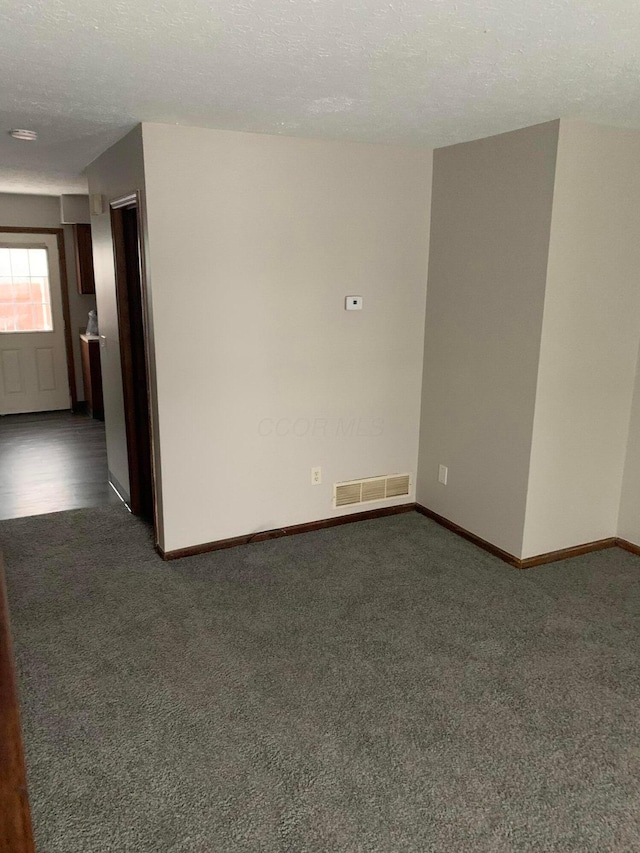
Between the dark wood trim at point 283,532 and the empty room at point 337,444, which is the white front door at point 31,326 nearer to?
the empty room at point 337,444

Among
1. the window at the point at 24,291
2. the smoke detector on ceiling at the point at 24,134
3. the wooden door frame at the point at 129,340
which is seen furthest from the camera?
the window at the point at 24,291

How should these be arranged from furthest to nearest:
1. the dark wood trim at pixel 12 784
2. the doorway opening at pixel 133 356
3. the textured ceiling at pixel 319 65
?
the doorway opening at pixel 133 356, the textured ceiling at pixel 319 65, the dark wood trim at pixel 12 784

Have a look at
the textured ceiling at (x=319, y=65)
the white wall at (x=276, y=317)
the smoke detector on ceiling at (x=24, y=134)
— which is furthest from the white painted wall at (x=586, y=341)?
the smoke detector on ceiling at (x=24, y=134)

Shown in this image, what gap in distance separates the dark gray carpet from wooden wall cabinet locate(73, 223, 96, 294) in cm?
394

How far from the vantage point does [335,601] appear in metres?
3.18

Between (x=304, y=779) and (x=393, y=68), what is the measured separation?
2450 millimetres

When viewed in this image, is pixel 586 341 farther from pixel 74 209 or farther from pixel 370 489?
pixel 74 209

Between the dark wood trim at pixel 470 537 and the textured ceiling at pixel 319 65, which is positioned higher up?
the textured ceiling at pixel 319 65

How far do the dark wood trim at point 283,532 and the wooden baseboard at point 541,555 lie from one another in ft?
1.43

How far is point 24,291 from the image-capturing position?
695 centimetres

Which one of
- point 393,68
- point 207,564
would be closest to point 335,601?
point 207,564

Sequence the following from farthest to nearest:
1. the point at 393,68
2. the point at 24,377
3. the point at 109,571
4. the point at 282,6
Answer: the point at 24,377 → the point at 109,571 → the point at 393,68 → the point at 282,6

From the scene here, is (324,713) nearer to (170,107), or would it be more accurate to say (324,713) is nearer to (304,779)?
(304,779)

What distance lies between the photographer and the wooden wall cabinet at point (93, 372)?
6738 mm
